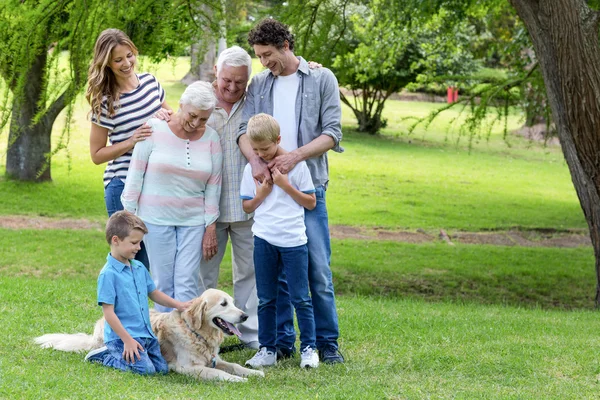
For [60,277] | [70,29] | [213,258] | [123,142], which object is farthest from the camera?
[60,277]

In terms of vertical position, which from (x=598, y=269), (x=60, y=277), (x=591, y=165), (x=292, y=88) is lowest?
(x=60, y=277)

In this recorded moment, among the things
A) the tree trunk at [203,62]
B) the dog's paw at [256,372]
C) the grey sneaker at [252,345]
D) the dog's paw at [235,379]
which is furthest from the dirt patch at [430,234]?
the dog's paw at [235,379]

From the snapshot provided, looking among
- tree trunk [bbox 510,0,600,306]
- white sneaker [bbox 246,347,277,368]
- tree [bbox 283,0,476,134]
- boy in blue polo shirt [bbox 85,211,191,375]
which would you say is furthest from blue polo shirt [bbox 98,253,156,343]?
tree trunk [bbox 510,0,600,306]

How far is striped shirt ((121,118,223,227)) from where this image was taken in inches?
231

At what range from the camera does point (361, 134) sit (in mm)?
29172

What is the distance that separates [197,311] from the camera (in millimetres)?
5508

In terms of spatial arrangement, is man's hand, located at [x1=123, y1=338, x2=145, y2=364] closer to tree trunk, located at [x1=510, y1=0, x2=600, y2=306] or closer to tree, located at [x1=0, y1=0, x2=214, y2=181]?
tree, located at [x1=0, y1=0, x2=214, y2=181]

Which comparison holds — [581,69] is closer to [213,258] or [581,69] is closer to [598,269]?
[598,269]

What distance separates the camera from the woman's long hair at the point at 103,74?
5.89 m

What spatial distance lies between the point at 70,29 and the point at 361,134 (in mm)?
21169

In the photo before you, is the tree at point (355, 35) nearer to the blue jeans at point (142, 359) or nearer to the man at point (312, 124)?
the man at point (312, 124)

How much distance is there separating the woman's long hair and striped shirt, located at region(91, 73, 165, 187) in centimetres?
4

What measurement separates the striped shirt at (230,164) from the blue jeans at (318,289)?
58cm

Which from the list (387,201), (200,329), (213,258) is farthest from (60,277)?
(387,201)
